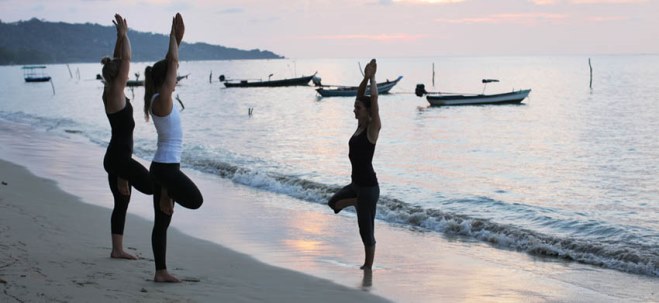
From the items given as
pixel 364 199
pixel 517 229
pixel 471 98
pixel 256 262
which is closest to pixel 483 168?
pixel 517 229

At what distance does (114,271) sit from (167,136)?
1433 mm

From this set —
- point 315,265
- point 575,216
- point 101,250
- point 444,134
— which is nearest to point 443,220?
point 575,216

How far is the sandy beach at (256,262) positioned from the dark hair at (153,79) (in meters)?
1.46

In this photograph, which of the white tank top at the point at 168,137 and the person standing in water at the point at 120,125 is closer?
the white tank top at the point at 168,137

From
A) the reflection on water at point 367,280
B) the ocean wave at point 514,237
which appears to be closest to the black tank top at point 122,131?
the reflection on water at point 367,280

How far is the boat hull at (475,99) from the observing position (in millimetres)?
53991

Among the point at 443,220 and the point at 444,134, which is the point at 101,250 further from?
the point at 444,134

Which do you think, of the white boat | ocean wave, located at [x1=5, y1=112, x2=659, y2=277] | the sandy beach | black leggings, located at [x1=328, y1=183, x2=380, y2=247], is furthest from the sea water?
the white boat

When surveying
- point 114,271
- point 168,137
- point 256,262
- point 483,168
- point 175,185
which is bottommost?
point 483,168

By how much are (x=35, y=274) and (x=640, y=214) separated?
38.1ft

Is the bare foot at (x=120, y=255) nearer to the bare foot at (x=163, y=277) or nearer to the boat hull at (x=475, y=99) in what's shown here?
the bare foot at (x=163, y=277)

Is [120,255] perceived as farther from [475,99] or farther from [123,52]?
[475,99]

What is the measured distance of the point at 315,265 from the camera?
805cm

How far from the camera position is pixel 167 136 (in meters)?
5.68
